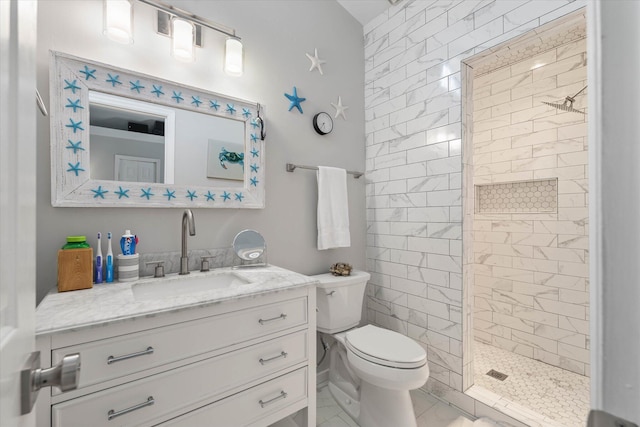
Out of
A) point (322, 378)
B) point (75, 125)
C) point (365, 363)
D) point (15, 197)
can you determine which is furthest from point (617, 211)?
point (322, 378)

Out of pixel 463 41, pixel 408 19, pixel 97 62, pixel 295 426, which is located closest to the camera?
pixel 97 62

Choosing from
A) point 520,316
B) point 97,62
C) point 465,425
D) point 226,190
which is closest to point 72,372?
point 226,190

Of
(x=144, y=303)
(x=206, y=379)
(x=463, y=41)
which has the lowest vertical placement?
(x=206, y=379)

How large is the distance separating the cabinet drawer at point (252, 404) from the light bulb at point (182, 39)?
64.2 inches

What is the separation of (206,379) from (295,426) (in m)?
0.80

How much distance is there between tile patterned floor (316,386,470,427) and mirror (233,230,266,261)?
103cm

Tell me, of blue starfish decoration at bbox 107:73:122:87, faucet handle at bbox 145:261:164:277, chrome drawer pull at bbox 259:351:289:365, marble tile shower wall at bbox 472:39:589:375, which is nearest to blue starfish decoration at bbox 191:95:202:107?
blue starfish decoration at bbox 107:73:122:87

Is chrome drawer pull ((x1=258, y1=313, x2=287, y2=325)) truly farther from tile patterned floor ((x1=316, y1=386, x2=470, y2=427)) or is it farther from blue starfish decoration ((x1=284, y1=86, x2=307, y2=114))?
blue starfish decoration ((x1=284, y1=86, x2=307, y2=114))

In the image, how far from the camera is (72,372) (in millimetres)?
428

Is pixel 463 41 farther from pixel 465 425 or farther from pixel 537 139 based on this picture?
pixel 465 425

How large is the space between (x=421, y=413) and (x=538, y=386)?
2.98ft

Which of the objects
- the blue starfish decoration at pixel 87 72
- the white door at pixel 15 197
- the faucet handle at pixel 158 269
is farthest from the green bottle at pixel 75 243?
the white door at pixel 15 197

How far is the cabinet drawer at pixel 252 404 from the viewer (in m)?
1.05

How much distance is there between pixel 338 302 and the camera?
1812 mm
